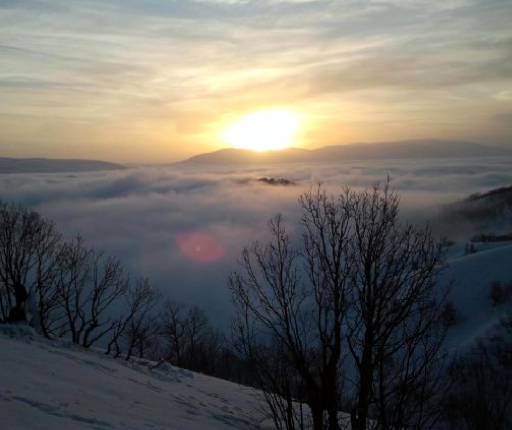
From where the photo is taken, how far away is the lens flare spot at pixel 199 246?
16300 centimetres

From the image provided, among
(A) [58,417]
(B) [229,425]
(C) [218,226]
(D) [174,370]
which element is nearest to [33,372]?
(A) [58,417]

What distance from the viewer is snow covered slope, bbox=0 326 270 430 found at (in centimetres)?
1028

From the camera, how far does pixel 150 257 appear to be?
154 meters

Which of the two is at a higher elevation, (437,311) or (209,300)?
(437,311)

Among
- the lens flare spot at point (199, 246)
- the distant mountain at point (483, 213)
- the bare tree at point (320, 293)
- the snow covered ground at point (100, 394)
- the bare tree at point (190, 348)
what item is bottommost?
the lens flare spot at point (199, 246)

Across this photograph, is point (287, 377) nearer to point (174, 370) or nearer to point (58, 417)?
point (58, 417)

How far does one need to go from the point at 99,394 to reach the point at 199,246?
170253 millimetres

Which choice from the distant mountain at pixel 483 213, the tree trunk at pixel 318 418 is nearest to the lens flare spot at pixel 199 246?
the distant mountain at pixel 483 213

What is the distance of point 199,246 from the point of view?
183000 mm

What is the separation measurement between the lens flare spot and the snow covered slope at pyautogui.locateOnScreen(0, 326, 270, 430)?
138744 mm

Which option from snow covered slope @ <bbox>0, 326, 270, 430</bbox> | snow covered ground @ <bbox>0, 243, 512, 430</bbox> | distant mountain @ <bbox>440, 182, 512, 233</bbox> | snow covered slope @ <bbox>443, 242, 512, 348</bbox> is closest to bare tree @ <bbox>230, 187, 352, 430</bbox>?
snow covered ground @ <bbox>0, 243, 512, 430</bbox>

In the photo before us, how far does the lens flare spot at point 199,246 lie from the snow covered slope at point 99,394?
13874 cm

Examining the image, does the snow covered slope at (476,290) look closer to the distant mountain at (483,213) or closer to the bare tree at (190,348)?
the bare tree at (190,348)

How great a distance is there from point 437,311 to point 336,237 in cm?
284
